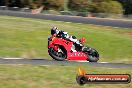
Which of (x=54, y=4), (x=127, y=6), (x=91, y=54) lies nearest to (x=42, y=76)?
(x=91, y=54)

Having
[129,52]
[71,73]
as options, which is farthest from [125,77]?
[129,52]

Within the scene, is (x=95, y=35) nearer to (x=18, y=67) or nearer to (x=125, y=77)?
(x=18, y=67)

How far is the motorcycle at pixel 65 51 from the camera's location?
19.6 meters

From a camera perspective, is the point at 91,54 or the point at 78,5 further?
the point at 78,5

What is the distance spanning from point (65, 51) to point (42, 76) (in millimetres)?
3019

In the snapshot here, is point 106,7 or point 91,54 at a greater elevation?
point 91,54

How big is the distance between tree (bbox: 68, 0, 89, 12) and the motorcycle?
74.2 m

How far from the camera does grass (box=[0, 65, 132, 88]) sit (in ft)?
51.8

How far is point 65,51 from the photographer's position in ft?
65.5

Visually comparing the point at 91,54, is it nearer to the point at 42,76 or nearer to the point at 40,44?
the point at 42,76

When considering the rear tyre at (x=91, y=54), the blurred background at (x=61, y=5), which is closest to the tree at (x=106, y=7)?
the blurred background at (x=61, y=5)

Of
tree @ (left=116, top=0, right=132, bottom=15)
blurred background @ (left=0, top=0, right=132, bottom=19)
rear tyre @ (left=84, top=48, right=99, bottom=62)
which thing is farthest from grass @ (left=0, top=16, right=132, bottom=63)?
tree @ (left=116, top=0, right=132, bottom=15)

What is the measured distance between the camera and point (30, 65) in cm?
2011

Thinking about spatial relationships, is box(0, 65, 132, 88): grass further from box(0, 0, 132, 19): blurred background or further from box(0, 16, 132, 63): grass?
box(0, 0, 132, 19): blurred background
